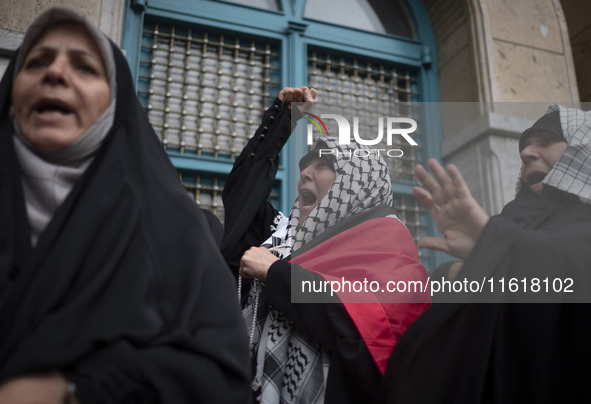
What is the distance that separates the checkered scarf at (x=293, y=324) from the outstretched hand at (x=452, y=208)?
78cm

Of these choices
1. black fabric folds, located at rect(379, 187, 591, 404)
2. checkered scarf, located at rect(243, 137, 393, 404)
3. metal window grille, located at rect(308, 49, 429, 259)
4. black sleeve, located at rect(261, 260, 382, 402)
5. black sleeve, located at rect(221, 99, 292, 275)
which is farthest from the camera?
metal window grille, located at rect(308, 49, 429, 259)

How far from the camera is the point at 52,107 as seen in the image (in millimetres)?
1146

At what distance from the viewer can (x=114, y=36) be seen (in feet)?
9.25

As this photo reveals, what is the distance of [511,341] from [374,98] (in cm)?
255

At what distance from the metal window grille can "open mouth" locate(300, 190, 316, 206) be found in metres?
1.37

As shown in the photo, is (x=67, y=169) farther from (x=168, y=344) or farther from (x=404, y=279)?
(x=404, y=279)

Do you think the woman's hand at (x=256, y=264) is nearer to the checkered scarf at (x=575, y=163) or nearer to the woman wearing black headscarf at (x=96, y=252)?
the woman wearing black headscarf at (x=96, y=252)

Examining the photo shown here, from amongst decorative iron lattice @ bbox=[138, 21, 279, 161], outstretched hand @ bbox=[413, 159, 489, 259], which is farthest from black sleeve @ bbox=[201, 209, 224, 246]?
outstretched hand @ bbox=[413, 159, 489, 259]

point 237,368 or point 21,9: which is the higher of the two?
point 21,9

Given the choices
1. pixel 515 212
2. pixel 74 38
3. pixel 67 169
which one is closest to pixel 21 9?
pixel 74 38

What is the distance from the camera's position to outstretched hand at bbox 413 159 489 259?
113cm

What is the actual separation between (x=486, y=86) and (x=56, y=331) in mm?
3240

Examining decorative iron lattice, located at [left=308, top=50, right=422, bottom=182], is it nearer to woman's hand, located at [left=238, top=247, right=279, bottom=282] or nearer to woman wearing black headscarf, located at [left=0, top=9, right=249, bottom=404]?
woman's hand, located at [left=238, top=247, right=279, bottom=282]

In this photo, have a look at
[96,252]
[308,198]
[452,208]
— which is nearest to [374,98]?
[308,198]
